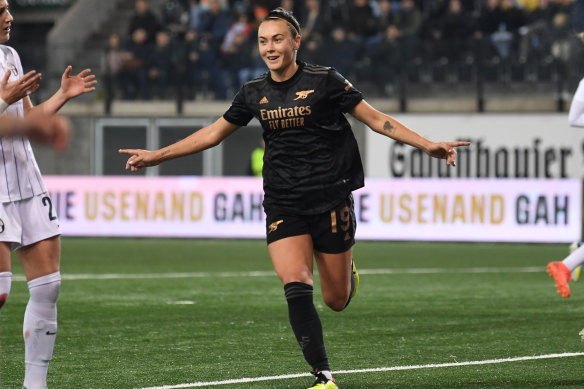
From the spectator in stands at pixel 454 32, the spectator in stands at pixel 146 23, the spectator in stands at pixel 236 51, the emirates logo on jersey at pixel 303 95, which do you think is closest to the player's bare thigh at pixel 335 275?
the emirates logo on jersey at pixel 303 95

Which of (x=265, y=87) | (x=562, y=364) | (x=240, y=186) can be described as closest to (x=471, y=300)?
(x=562, y=364)

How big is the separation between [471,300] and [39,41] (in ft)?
73.4

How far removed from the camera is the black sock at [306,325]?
19.6 ft

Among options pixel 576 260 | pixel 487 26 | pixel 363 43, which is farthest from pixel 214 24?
pixel 576 260

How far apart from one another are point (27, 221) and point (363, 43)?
17.7 metres

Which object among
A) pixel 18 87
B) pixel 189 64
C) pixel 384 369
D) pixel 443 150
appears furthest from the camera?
pixel 189 64

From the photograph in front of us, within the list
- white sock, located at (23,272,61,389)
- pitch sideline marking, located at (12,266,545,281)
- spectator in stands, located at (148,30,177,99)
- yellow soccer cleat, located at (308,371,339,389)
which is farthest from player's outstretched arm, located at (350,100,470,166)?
spectator in stands, located at (148,30,177,99)

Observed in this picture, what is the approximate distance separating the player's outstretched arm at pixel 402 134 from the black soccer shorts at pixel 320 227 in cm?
48

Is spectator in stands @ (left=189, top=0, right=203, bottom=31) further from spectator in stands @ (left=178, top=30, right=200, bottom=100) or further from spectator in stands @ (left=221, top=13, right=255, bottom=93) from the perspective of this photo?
spectator in stands @ (left=221, top=13, right=255, bottom=93)

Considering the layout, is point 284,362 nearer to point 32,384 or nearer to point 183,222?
point 32,384

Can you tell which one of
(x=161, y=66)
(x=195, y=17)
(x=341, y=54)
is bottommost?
(x=161, y=66)

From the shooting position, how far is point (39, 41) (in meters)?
30.9

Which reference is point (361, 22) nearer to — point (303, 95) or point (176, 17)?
point (176, 17)

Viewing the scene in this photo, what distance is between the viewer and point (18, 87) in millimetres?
4957
